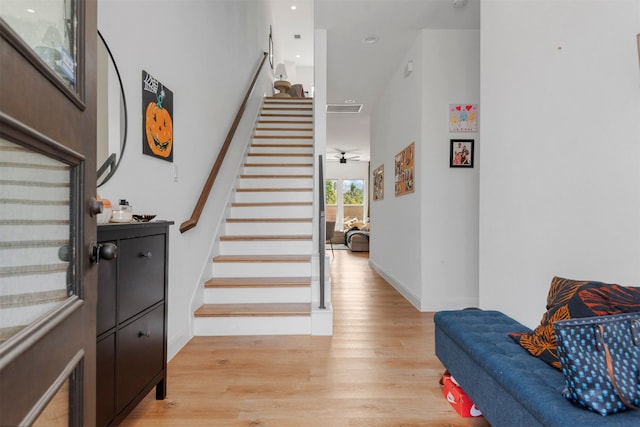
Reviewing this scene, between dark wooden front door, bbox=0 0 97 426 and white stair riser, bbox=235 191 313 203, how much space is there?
10.6 ft

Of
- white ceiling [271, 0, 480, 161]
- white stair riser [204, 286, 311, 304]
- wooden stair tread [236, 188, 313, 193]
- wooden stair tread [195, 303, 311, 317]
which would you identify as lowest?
wooden stair tread [195, 303, 311, 317]

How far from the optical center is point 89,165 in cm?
76

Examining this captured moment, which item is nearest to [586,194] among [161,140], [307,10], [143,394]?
[143,394]

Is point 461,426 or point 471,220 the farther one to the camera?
point 471,220

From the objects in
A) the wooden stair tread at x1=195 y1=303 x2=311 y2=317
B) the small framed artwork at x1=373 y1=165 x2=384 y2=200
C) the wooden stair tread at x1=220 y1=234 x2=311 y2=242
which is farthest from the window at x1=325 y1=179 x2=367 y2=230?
the wooden stair tread at x1=195 y1=303 x2=311 y2=317

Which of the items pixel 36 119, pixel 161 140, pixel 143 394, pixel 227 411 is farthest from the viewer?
pixel 161 140

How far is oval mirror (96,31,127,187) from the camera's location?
162 centimetres

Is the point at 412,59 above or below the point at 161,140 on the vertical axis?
above

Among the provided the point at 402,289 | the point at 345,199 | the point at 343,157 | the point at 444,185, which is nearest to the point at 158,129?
the point at 444,185

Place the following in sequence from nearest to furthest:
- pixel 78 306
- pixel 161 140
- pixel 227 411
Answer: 1. pixel 78 306
2. pixel 227 411
3. pixel 161 140

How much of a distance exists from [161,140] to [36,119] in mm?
1796

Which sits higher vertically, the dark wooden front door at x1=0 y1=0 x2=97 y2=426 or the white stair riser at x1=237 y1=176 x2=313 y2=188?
the white stair riser at x1=237 y1=176 x2=313 y2=188

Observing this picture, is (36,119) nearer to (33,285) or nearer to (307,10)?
(33,285)

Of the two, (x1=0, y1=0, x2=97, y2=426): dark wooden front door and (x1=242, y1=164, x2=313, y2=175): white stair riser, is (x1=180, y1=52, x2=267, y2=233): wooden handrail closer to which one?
(x1=242, y1=164, x2=313, y2=175): white stair riser
